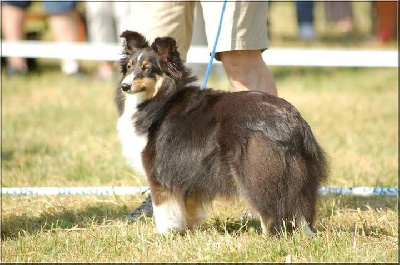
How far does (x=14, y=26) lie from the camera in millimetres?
11031

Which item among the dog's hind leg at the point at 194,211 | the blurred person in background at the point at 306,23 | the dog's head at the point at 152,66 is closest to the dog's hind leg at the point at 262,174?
the dog's hind leg at the point at 194,211

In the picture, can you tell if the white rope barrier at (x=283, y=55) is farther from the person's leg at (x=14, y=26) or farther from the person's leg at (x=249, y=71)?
the person's leg at (x=249, y=71)

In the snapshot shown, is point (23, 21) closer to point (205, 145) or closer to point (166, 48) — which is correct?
point (166, 48)

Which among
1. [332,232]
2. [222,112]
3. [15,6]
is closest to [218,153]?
[222,112]

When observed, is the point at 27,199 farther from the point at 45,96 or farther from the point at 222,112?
the point at 45,96

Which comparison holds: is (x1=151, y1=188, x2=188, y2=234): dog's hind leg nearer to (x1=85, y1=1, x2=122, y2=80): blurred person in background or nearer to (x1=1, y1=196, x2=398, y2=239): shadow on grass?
(x1=1, y1=196, x2=398, y2=239): shadow on grass

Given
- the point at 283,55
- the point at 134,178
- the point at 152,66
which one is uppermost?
the point at 152,66

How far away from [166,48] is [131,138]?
56 cm

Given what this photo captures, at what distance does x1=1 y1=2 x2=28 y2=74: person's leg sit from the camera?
1098 cm

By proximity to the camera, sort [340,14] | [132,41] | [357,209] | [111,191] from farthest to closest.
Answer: [340,14] → [111,191] → [357,209] → [132,41]

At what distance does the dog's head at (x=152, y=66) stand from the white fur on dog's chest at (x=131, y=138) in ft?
0.42

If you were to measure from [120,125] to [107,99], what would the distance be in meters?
5.41

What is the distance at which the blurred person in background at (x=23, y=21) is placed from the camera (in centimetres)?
1091

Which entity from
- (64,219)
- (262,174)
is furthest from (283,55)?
(262,174)
